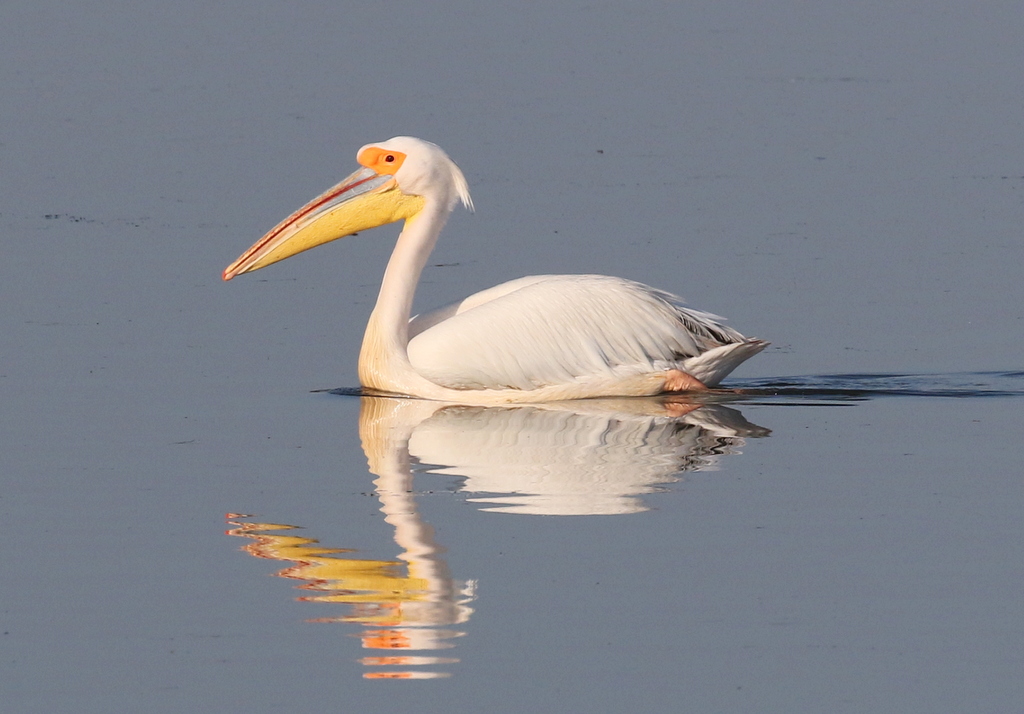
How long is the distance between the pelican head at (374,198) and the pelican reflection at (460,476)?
2.93ft

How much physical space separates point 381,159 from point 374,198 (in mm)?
182

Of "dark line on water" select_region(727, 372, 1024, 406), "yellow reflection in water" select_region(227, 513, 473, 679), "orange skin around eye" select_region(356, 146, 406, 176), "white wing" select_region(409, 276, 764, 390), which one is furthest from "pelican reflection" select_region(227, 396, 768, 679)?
"orange skin around eye" select_region(356, 146, 406, 176)

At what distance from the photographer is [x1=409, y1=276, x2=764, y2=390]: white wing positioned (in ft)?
23.1

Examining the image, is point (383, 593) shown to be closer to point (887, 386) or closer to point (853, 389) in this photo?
point (853, 389)

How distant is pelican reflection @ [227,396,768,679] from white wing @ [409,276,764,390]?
0.50 feet

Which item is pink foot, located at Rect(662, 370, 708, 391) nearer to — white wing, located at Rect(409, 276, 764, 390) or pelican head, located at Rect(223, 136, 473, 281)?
white wing, located at Rect(409, 276, 764, 390)

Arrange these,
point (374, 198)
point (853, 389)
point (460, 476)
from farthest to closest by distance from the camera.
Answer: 1. point (374, 198)
2. point (853, 389)
3. point (460, 476)

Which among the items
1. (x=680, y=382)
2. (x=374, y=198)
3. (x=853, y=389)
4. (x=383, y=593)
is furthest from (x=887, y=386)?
(x=383, y=593)

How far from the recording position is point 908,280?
911cm

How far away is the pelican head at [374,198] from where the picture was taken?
24.6 ft

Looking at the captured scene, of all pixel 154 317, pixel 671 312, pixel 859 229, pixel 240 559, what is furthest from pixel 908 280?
pixel 240 559

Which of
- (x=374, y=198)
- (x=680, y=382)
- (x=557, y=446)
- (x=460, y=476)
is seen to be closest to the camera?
(x=460, y=476)

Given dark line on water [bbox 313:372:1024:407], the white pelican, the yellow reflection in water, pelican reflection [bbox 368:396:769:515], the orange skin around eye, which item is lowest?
the yellow reflection in water

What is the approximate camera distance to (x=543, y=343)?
7074 mm
